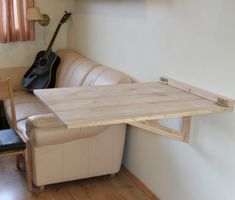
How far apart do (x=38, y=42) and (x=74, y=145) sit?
73.6 inches

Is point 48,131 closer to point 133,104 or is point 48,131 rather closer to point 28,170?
point 28,170

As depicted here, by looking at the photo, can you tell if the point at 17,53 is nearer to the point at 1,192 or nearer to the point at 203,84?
the point at 1,192

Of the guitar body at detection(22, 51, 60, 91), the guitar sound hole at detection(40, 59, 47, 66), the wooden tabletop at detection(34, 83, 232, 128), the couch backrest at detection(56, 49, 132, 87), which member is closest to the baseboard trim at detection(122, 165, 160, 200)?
the couch backrest at detection(56, 49, 132, 87)

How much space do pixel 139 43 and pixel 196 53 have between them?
68 centimetres

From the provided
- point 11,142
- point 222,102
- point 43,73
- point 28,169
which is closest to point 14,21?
point 43,73

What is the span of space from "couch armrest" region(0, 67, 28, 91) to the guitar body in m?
0.10

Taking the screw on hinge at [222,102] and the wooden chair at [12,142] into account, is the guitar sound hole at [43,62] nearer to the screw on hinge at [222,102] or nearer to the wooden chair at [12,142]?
the wooden chair at [12,142]

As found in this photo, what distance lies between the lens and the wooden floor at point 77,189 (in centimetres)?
264

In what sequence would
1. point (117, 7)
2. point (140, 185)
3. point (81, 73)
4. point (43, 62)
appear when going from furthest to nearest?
point (43, 62)
point (81, 73)
point (117, 7)
point (140, 185)

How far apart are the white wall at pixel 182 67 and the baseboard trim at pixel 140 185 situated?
0.13 ft

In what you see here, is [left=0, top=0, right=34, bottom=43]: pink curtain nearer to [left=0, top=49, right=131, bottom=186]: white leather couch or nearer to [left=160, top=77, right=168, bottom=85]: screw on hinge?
[left=0, top=49, right=131, bottom=186]: white leather couch

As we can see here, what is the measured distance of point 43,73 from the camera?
3.67 m

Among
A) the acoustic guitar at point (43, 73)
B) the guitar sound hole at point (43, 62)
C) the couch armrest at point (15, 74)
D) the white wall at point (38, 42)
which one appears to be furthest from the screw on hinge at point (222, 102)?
the white wall at point (38, 42)

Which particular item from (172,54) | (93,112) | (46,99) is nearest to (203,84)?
(172,54)
